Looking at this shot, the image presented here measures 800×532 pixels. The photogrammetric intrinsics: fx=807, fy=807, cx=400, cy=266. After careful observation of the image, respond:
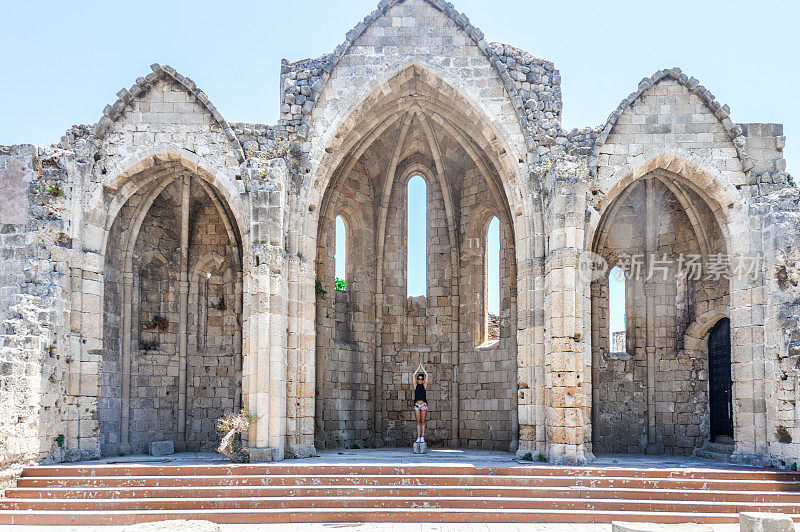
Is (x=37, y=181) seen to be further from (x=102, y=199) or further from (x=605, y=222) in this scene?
(x=605, y=222)

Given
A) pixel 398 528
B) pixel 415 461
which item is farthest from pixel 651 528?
pixel 415 461

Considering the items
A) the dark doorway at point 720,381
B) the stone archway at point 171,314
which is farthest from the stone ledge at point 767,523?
the stone archway at point 171,314

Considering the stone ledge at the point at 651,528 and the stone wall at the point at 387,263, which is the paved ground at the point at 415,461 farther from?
the stone ledge at the point at 651,528

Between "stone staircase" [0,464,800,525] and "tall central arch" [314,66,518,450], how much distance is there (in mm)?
4755

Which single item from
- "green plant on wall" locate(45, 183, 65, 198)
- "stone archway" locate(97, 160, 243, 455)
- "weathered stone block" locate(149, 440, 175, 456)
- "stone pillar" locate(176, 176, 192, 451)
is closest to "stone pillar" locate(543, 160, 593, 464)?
"stone archway" locate(97, 160, 243, 455)

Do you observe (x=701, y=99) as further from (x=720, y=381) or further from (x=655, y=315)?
(x=720, y=381)

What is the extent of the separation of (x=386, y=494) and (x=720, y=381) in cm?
896

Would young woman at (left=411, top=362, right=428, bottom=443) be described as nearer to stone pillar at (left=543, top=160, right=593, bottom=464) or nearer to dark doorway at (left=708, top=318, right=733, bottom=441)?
stone pillar at (left=543, top=160, right=593, bottom=464)

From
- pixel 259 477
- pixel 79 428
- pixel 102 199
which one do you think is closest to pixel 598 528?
pixel 259 477

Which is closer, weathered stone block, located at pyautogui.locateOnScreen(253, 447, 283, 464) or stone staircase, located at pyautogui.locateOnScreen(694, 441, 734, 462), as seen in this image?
weathered stone block, located at pyautogui.locateOnScreen(253, 447, 283, 464)

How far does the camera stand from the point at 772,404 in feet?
49.5

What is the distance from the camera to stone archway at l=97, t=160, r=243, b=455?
1719 centimetres

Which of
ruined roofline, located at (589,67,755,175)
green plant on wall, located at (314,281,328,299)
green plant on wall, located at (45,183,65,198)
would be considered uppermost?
ruined roofline, located at (589,67,755,175)

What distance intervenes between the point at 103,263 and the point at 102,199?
1.27 m
